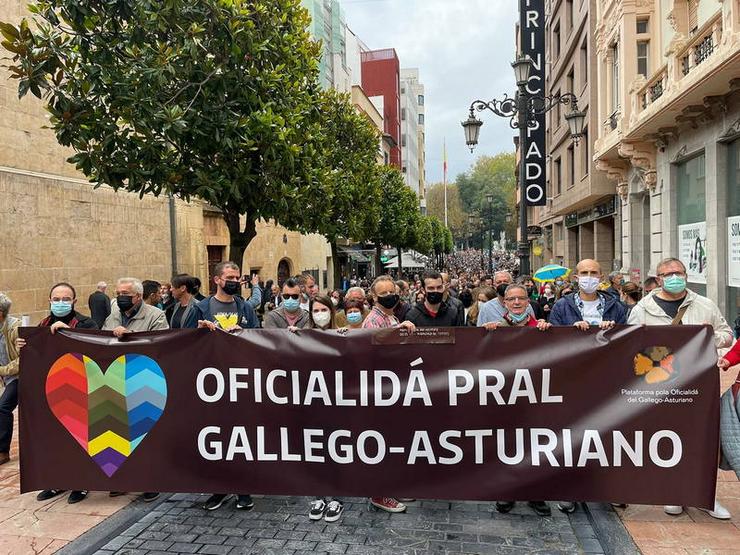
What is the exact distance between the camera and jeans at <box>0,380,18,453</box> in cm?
550

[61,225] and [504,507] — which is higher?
[61,225]

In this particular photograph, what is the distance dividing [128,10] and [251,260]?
17446mm

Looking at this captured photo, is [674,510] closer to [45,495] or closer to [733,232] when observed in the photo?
[45,495]

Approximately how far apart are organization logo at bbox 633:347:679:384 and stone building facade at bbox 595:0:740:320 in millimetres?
7106

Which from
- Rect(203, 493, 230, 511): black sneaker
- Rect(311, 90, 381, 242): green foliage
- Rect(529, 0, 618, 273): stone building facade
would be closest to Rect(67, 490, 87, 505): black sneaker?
Rect(203, 493, 230, 511): black sneaker

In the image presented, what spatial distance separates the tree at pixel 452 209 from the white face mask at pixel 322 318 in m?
101

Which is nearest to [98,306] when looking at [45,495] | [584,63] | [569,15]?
[45,495]

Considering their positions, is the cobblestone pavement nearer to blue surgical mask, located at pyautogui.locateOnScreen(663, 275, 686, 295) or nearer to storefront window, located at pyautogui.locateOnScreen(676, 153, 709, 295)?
blue surgical mask, located at pyautogui.locateOnScreen(663, 275, 686, 295)

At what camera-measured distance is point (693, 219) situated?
1302 centimetres

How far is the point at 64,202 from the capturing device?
14.1 m

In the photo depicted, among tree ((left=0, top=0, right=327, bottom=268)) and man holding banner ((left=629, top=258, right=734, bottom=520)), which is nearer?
man holding banner ((left=629, top=258, right=734, bottom=520))

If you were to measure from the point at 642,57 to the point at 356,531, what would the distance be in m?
15.8

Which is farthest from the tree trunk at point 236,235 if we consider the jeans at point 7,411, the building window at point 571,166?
the building window at point 571,166

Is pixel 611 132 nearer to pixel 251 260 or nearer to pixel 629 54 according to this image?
pixel 629 54
